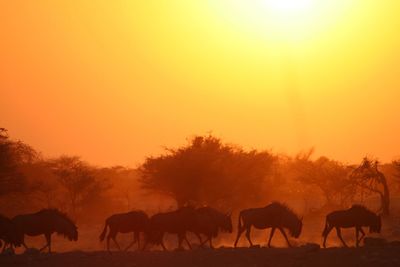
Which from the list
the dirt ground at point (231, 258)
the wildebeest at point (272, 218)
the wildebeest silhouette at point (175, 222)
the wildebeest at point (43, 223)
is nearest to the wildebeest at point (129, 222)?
the wildebeest silhouette at point (175, 222)

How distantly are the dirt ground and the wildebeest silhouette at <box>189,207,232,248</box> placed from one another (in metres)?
5.36

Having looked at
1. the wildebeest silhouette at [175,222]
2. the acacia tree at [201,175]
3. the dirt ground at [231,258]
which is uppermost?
the acacia tree at [201,175]

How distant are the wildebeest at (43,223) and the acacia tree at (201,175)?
20.8m

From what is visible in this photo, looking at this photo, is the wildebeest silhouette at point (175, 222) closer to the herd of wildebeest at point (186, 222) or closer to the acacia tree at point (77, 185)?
the herd of wildebeest at point (186, 222)

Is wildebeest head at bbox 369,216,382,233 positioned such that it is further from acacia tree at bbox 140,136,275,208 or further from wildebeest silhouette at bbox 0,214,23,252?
acacia tree at bbox 140,136,275,208

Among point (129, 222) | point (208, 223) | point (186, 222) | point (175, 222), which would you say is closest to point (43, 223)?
point (129, 222)

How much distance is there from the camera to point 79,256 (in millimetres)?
24203

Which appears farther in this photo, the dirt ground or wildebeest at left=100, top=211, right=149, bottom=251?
wildebeest at left=100, top=211, right=149, bottom=251

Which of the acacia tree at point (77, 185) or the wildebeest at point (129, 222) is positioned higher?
the acacia tree at point (77, 185)

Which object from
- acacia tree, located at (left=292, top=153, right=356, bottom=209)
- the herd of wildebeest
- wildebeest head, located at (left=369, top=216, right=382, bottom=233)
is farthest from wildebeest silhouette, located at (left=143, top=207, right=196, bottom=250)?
acacia tree, located at (left=292, top=153, right=356, bottom=209)

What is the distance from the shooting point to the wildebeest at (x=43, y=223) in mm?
29000

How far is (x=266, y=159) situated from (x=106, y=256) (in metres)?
37.1

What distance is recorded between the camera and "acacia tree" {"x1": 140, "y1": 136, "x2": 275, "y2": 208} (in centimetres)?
5062

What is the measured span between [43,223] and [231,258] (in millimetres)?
9400
